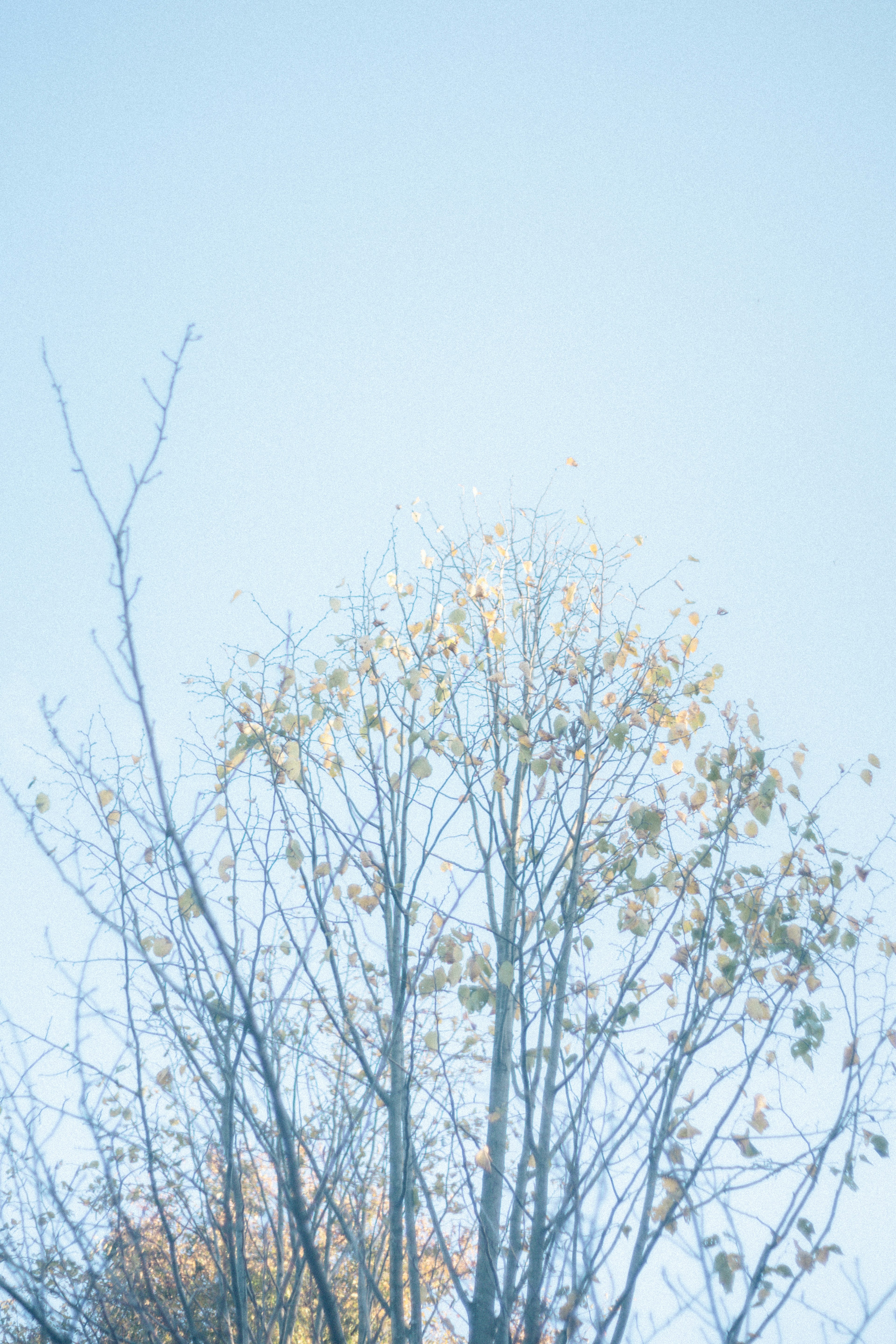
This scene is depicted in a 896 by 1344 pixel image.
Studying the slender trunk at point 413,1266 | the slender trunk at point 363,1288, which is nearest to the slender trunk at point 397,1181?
the slender trunk at point 413,1266

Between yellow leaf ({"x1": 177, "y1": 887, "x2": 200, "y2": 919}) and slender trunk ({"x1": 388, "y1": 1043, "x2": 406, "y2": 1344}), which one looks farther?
yellow leaf ({"x1": 177, "y1": 887, "x2": 200, "y2": 919})

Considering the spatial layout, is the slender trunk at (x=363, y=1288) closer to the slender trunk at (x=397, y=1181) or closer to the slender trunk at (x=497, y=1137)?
the slender trunk at (x=397, y=1181)

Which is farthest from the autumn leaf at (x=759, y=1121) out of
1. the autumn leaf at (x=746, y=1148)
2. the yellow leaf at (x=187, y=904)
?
the yellow leaf at (x=187, y=904)

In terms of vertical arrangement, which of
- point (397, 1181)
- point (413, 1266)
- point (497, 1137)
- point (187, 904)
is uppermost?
point (187, 904)

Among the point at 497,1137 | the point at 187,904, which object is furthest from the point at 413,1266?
the point at 187,904

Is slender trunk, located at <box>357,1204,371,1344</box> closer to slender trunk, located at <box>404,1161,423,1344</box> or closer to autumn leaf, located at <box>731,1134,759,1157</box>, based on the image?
slender trunk, located at <box>404,1161,423,1344</box>

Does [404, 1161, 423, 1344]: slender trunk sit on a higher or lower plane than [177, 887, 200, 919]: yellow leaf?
lower

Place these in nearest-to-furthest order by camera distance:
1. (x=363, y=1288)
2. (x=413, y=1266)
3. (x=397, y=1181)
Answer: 1. (x=413, y=1266)
2. (x=397, y=1181)
3. (x=363, y=1288)

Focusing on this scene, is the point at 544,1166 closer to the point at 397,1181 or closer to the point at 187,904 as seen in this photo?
the point at 397,1181

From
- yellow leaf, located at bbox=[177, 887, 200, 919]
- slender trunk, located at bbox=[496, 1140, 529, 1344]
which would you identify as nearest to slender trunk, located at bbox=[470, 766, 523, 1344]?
slender trunk, located at bbox=[496, 1140, 529, 1344]

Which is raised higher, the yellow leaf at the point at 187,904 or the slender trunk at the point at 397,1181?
the yellow leaf at the point at 187,904

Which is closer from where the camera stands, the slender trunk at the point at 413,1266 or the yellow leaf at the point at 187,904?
Answer: the slender trunk at the point at 413,1266

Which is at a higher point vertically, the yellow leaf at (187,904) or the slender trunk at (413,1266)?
the yellow leaf at (187,904)

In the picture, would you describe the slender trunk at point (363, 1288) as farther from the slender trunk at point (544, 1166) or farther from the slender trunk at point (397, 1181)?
the slender trunk at point (544, 1166)
